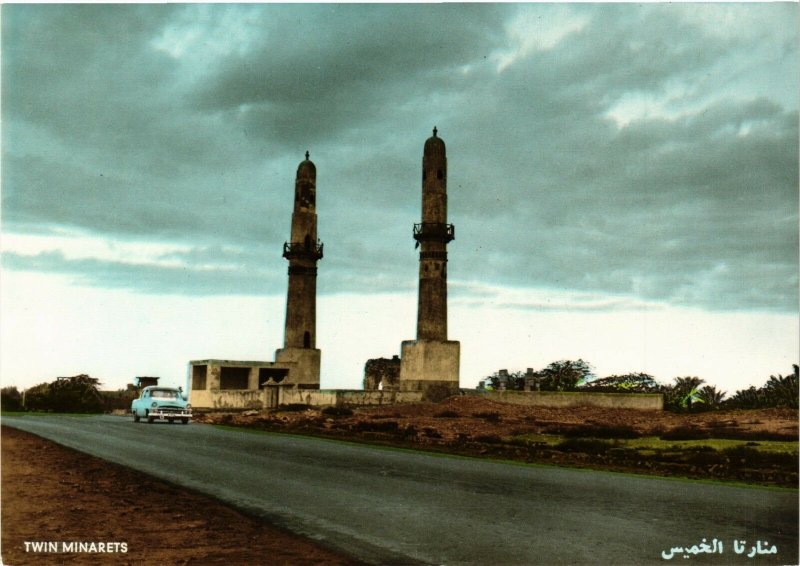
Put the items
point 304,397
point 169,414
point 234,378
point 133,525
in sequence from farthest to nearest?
1. point 234,378
2. point 304,397
3. point 169,414
4. point 133,525

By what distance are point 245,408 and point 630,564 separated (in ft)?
134

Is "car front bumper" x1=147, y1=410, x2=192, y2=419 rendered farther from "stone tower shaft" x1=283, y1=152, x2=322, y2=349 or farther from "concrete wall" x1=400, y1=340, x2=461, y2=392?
"stone tower shaft" x1=283, y1=152, x2=322, y2=349

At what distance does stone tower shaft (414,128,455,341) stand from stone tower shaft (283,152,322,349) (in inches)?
483

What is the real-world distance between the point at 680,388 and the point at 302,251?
26975 mm

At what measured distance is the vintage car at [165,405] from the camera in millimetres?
30953

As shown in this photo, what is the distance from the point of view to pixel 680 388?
153ft

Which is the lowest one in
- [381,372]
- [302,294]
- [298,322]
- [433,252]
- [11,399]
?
[11,399]

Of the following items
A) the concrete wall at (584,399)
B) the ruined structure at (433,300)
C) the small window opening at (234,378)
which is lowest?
the concrete wall at (584,399)

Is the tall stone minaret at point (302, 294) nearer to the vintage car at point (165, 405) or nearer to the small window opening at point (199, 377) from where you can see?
the small window opening at point (199, 377)

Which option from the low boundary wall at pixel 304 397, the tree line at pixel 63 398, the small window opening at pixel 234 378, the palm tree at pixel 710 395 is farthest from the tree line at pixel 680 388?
the tree line at pixel 63 398

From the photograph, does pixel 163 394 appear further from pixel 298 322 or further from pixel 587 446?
pixel 298 322

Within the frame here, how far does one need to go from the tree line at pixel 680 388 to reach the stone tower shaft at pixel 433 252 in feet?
24.2

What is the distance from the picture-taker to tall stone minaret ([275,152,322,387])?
5219 centimetres

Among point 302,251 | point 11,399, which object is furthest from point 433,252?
point 11,399
